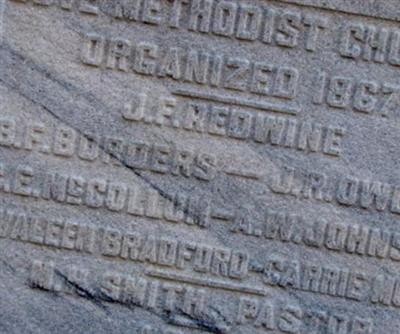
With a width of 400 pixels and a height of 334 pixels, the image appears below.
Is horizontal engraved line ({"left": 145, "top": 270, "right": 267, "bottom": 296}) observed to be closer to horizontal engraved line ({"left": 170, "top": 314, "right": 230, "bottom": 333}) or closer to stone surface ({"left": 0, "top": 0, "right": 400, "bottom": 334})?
stone surface ({"left": 0, "top": 0, "right": 400, "bottom": 334})

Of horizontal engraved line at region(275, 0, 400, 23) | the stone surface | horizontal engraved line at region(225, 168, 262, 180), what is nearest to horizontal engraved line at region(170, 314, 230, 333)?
the stone surface

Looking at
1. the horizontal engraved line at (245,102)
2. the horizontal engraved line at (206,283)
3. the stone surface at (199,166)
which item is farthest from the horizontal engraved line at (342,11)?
the horizontal engraved line at (206,283)

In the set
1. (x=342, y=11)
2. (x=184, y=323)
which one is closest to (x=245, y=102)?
(x=342, y=11)

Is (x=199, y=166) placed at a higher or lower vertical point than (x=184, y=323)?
higher

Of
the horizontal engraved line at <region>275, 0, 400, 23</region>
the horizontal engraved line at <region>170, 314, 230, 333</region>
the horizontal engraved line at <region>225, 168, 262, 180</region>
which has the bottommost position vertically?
the horizontal engraved line at <region>170, 314, 230, 333</region>

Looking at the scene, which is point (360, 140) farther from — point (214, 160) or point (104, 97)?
point (104, 97)

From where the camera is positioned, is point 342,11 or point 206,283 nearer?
point 342,11

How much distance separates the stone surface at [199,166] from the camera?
221cm

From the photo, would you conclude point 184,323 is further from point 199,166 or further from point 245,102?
point 245,102

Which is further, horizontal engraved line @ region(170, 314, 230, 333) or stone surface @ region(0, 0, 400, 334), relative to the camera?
horizontal engraved line @ region(170, 314, 230, 333)

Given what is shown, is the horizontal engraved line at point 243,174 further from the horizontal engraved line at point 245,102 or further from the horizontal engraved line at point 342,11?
the horizontal engraved line at point 342,11

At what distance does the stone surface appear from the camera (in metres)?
2.21

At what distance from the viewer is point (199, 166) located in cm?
227

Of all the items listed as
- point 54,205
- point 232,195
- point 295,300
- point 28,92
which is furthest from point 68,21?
point 295,300
